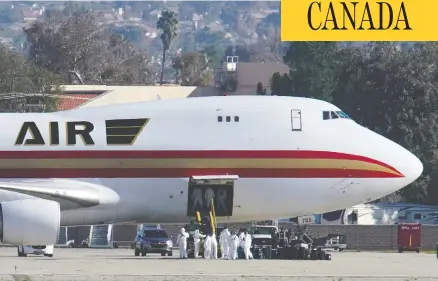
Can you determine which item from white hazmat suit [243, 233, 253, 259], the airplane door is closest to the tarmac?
white hazmat suit [243, 233, 253, 259]

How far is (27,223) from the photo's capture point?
47.2 metres

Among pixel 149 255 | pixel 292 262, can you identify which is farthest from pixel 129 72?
pixel 292 262

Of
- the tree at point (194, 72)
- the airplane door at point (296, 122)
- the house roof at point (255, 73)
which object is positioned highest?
the tree at point (194, 72)

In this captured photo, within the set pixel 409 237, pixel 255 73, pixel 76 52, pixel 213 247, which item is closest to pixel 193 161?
pixel 213 247

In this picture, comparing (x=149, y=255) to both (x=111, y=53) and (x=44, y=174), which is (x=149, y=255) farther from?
(x=111, y=53)

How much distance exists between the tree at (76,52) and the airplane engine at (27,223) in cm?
11434

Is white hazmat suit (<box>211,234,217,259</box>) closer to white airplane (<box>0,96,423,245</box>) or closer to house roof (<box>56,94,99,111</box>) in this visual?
white airplane (<box>0,96,423,245</box>)

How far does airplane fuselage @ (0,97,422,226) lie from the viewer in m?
48.9

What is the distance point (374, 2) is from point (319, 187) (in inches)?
411

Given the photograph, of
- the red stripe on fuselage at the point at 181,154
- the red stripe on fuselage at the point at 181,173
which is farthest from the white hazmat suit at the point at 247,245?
the red stripe on fuselage at the point at 181,154

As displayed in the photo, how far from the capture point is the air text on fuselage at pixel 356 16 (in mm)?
56875

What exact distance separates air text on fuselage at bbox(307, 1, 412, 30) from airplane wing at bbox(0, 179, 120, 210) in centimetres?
1278

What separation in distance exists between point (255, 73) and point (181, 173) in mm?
119145

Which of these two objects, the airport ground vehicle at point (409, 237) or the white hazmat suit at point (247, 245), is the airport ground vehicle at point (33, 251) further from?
the airport ground vehicle at point (409, 237)
